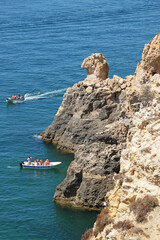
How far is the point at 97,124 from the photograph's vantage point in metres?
74.2

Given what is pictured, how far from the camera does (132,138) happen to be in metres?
35.5

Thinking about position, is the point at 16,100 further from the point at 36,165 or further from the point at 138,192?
the point at 138,192

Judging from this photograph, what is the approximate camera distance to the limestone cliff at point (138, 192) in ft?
101

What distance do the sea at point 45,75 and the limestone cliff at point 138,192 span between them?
60.4 ft

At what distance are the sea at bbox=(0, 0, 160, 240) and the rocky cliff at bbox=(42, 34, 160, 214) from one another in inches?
81.4

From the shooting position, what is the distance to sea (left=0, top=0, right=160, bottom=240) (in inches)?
2272

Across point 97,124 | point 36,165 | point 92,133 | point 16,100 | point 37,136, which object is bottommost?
point 36,165

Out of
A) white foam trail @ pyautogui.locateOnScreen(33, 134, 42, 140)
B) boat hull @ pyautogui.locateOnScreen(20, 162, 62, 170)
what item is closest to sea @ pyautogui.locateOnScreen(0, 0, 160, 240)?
white foam trail @ pyautogui.locateOnScreen(33, 134, 42, 140)

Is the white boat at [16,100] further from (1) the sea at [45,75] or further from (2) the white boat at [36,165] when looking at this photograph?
(2) the white boat at [36,165]

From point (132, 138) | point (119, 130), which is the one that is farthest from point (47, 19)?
point (132, 138)

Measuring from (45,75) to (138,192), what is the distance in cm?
9289

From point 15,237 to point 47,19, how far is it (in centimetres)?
13303

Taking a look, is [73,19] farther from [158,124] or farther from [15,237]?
[158,124]

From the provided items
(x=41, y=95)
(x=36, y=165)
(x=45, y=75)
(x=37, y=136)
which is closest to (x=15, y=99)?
(x=41, y=95)
